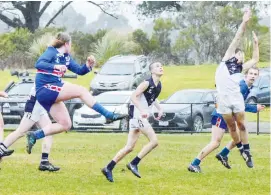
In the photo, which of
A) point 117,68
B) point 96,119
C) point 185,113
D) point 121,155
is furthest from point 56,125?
point 117,68

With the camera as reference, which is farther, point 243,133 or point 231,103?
point 243,133

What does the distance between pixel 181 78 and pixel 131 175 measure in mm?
34352

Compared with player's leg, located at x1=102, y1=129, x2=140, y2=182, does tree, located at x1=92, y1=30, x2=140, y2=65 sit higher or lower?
lower

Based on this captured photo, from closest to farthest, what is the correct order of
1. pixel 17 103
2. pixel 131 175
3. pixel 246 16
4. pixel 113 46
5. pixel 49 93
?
pixel 49 93
pixel 246 16
pixel 131 175
pixel 17 103
pixel 113 46

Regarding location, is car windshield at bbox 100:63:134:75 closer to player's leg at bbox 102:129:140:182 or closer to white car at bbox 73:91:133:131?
white car at bbox 73:91:133:131

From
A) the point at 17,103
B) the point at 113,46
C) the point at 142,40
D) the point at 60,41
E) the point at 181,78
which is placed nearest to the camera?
the point at 60,41

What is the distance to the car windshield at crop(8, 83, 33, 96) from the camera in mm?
29047

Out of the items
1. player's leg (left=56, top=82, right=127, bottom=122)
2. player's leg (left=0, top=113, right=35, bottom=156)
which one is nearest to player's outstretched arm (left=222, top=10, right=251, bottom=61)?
player's leg (left=56, top=82, right=127, bottom=122)

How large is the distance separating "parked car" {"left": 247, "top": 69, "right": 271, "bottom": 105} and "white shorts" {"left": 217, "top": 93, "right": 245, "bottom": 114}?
2219cm

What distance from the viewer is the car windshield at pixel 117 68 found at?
39.2 meters

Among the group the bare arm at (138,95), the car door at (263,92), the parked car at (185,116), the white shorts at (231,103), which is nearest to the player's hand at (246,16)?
the white shorts at (231,103)

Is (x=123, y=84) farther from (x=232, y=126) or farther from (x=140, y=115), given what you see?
(x=140, y=115)

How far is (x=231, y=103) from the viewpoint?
13867 mm

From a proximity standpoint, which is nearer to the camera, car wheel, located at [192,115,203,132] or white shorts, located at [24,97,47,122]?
white shorts, located at [24,97,47,122]
